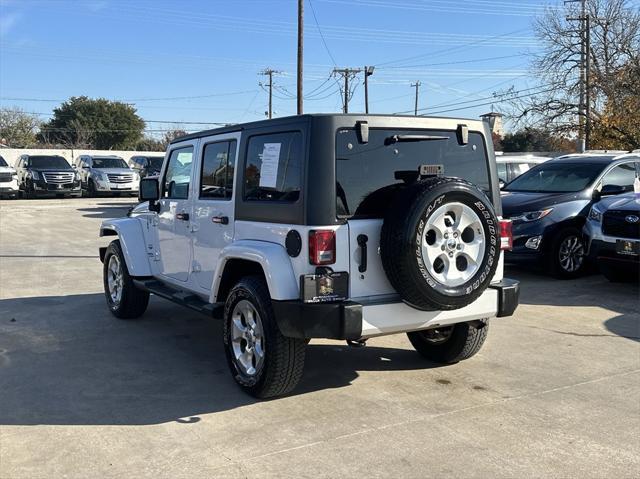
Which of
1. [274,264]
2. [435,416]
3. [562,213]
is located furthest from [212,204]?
[562,213]

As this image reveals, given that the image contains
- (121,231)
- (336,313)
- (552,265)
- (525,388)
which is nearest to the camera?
(336,313)

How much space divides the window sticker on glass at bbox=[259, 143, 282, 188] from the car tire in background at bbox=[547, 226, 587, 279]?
5.78 meters

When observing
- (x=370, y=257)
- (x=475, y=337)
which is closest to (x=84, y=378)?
(x=370, y=257)

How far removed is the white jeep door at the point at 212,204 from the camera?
498cm

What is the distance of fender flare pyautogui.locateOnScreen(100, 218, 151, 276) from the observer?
6.47 metres

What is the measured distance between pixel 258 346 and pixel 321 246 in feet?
3.26

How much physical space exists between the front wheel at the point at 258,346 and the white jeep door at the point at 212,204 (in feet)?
1.89

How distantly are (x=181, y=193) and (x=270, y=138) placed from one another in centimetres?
168

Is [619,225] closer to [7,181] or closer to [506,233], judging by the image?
[506,233]

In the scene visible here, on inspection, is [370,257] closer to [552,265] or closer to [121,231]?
[121,231]

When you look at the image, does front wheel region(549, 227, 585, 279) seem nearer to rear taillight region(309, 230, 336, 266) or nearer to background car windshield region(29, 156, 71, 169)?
rear taillight region(309, 230, 336, 266)

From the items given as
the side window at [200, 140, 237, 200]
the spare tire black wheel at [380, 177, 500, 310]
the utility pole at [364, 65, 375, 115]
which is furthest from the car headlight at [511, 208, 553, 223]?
the utility pole at [364, 65, 375, 115]

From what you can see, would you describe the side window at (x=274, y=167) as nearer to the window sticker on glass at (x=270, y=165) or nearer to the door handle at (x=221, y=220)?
the window sticker on glass at (x=270, y=165)

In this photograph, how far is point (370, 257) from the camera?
4.20m
